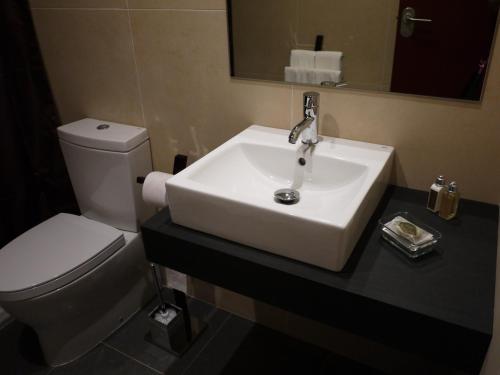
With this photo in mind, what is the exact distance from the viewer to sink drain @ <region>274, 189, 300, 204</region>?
1131mm

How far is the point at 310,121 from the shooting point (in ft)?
3.81

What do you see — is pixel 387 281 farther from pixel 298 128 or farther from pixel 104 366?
pixel 104 366

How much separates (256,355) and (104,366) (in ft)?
1.99

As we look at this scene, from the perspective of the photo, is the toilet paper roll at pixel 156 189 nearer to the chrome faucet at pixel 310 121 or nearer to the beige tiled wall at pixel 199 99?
the beige tiled wall at pixel 199 99

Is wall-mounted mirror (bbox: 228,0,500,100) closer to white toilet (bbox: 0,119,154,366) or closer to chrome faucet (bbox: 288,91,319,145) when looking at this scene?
chrome faucet (bbox: 288,91,319,145)

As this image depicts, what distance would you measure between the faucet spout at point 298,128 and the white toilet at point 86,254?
722mm

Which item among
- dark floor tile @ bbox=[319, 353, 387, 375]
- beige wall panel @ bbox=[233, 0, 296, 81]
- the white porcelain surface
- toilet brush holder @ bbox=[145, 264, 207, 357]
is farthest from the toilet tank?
dark floor tile @ bbox=[319, 353, 387, 375]

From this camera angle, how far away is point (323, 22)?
115 cm

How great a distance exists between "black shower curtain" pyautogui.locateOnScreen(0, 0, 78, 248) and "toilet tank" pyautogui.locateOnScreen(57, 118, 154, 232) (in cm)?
21

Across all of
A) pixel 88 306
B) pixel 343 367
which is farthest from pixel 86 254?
pixel 343 367

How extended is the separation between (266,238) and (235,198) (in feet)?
0.37

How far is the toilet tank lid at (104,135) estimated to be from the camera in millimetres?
1550

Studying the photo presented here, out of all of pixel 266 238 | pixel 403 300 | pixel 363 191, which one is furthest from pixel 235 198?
pixel 403 300

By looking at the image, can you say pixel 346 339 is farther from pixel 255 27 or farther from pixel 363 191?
pixel 255 27
